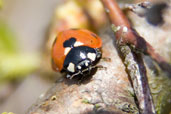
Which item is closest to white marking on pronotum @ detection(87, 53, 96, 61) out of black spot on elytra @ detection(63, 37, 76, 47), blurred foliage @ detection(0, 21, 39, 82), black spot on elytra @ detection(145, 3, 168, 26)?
black spot on elytra @ detection(63, 37, 76, 47)

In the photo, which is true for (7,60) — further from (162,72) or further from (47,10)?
(162,72)

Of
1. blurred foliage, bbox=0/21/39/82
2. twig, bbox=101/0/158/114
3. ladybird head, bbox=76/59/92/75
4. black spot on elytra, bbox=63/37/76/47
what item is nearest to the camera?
twig, bbox=101/0/158/114

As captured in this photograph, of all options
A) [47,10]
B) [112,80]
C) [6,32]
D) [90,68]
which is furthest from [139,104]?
[47,10]

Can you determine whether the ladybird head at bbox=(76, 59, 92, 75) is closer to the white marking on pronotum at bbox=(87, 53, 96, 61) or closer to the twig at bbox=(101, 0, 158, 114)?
the white marking on pronotum at bbox=(87, 53, 96, 61)

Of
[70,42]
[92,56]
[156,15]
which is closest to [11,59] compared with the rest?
[70,42]

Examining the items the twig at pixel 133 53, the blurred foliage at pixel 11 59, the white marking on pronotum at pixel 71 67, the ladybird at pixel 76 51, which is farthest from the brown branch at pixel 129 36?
the blurred foliage at pixel 11 59
